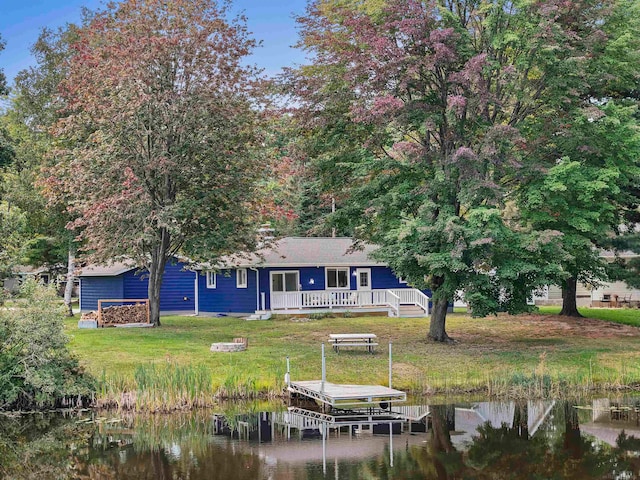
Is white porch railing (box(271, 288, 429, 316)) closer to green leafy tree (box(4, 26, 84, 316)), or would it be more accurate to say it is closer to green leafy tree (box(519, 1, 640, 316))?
green leafy tree (box(4, 26, 84, 316))

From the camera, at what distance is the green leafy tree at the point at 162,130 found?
91.2ft

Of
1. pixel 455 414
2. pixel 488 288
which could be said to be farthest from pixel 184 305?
pixel 455 414

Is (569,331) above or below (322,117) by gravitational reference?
below

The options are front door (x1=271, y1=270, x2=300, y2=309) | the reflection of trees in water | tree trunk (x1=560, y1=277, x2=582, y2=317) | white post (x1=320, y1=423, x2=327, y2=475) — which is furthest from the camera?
front door (x1=271, y1=270, x2=300, y2=309)

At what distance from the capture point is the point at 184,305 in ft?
134

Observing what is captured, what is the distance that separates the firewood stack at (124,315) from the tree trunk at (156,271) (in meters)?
0.58

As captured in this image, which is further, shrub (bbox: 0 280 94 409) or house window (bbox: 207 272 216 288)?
house window (bbox: 207 272 216 288)

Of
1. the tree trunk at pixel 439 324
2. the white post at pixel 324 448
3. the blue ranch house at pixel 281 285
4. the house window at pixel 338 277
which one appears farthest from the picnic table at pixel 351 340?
the house window at pixel 338 277

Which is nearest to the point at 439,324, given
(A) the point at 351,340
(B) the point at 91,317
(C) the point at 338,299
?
(A) the point at 351,340

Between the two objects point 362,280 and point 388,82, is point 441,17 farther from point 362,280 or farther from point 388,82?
point 362,280

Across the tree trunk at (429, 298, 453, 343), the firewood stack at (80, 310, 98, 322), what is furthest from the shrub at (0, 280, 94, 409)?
the firewood stack at (80, 310, 98, 322)

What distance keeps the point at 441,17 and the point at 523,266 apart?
769 centimetres

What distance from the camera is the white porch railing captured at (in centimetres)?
3509

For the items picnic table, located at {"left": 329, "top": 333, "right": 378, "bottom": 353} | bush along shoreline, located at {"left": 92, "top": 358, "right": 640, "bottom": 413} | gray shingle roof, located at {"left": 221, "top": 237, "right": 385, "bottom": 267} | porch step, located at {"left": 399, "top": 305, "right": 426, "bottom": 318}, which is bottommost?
bush along shoreline, located at {"left": 92, "top": 358, "right": 640, "bottom": 413}
